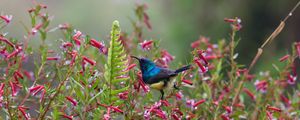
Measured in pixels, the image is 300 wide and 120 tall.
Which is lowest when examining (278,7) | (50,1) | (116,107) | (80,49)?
(116,107)

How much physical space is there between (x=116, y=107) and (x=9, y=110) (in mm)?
499

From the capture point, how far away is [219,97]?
3482mm

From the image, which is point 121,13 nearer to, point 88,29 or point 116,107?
point 88,29

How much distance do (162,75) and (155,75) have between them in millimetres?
62

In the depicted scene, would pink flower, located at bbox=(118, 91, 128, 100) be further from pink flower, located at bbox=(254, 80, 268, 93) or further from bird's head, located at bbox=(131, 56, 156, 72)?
pink flower, located at bbox=(254, 80, 268, 93)

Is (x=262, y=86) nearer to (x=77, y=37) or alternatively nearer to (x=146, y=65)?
(x=146, y=65)

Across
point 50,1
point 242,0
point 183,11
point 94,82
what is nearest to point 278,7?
point 242,0

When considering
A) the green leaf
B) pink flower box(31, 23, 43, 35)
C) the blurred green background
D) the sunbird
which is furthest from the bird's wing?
the blurred green background

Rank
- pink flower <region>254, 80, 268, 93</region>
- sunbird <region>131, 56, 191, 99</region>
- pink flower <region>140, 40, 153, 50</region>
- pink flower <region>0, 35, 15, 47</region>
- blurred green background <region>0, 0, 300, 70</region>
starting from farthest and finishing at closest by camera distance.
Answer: blurred green background <region>0, 0, 300, 70</region>, pink flower <region>254, 80, 268, 93</region>, pink flower <region>140, 40, 153, 50</region>, sunbird <region>131, 56, 191, 99</region>, pink flower <region>0, 35, 15, 47</region>

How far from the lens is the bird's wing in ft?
9.77

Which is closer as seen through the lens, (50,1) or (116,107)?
(116,107)

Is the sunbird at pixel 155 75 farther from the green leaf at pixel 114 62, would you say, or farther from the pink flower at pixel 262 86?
the pink flower at pixel 262 86

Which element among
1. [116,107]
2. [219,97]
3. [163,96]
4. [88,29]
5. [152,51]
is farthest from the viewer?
[88,29]

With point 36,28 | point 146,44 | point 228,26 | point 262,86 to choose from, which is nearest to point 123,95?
point 146,44
